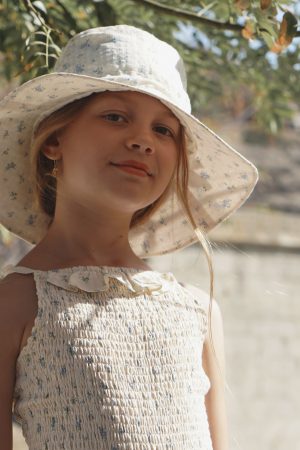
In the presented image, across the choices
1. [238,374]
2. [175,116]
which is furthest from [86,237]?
[238,374]

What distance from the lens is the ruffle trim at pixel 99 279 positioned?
6.23ft

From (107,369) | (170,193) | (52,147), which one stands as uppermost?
(52,147)

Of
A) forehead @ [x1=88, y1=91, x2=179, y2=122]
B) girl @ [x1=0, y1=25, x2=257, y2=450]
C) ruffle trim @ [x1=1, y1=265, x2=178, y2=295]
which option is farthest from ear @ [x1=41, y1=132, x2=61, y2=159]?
ruffle trim @ [x1=1, y1=265, x2=178, y2=295]

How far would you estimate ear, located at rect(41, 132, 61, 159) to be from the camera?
2.09m

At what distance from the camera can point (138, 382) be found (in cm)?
186

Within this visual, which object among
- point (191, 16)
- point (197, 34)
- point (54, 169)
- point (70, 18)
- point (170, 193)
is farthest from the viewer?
point (197, 34)

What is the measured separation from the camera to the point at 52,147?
210 cm

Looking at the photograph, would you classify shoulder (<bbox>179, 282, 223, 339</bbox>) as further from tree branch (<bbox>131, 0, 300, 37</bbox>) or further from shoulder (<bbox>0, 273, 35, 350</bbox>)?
tree branch (<bbox>131, 0, 300, 37</bbox>)

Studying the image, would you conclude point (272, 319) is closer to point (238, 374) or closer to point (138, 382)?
point (238, 374)

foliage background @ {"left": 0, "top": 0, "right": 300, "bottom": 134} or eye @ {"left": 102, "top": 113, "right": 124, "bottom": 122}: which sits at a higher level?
foliage background @ {"left": 0, "top": 0, "right": 300, "bottom": 134}

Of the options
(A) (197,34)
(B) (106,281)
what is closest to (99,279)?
(B) (106,281)

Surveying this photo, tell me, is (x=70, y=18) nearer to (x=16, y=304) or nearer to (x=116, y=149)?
(x=116, y=149)

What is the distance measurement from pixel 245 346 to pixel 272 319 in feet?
0.97

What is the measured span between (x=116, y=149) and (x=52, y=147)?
0.71ft
